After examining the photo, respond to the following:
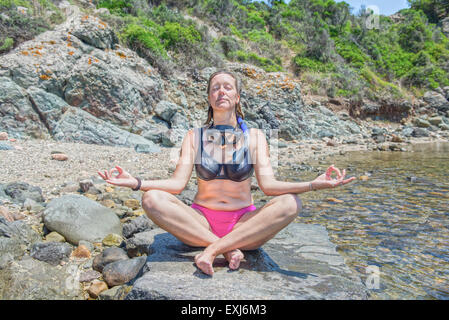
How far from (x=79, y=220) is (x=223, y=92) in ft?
7.52

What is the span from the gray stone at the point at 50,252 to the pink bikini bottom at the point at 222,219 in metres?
1.52

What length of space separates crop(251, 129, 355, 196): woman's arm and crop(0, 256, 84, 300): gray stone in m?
1.90

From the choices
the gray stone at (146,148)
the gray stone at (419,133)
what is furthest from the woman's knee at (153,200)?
the gray stone at (419,133)

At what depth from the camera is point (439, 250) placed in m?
3.36

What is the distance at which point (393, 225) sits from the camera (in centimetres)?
419

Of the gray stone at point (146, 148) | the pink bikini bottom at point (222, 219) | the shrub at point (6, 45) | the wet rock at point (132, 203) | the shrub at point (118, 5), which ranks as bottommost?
the wet rock at point (132, 203)

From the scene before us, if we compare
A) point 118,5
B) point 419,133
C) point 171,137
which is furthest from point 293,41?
point 171,137

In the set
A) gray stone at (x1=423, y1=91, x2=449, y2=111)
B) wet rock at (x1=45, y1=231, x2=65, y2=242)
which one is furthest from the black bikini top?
gray stone at (x1=423, y1=91, x2=449, y2=111)

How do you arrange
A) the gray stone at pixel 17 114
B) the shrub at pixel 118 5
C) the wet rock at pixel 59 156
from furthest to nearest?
the shrub at pixel 118 5, the gray stone at pixel 17 114, the wet rock at pixel 59 156

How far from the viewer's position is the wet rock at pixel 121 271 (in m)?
2.68

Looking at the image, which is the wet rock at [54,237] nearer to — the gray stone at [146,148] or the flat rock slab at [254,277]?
the flat rock slab at [254,277]

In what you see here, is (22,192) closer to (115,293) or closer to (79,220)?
(79,220)
